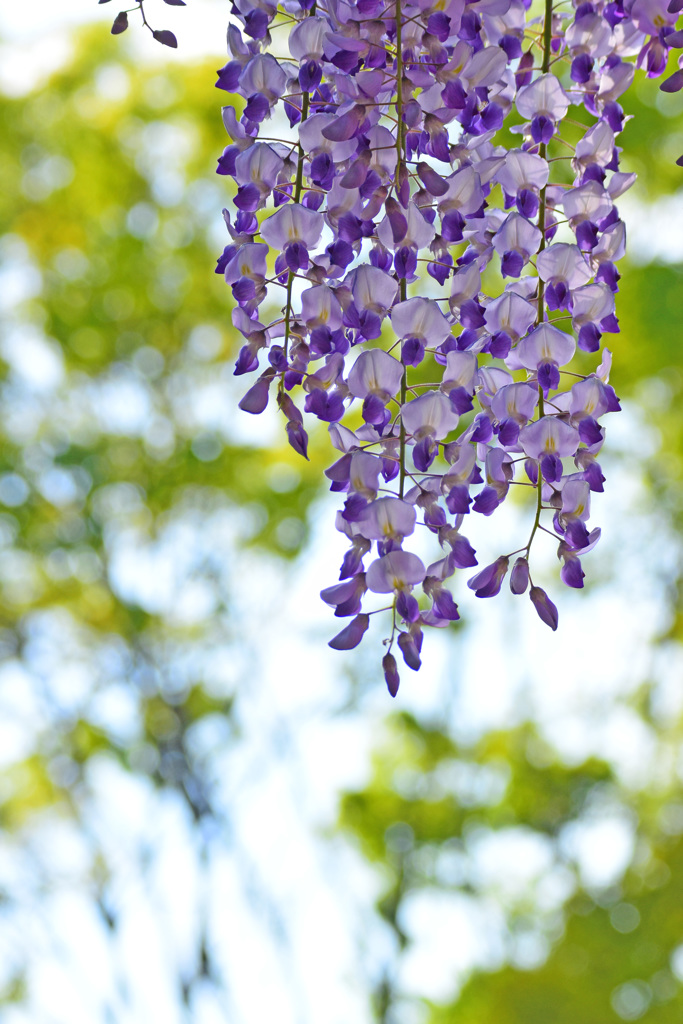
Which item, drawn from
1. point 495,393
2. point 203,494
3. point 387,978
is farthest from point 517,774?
point 495,393

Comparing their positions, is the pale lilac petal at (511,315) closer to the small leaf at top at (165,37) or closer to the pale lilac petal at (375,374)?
the pale lilac petal at (375,374)

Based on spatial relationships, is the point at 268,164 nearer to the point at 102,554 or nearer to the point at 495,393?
the point at 495,393

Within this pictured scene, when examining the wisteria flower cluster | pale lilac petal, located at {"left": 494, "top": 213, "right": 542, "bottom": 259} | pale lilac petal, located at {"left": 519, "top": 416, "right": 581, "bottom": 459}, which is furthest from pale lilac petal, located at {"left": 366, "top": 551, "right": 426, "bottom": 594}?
pale lilac petal, located at {"left": 494, "top": 213, "right": 542, "bottom": 259}

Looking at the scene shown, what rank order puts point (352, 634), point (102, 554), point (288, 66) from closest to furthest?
point (352, 634), point (288, 66), point (102, 554)

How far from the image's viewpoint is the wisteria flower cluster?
565mm

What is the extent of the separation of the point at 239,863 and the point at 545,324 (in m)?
4.56

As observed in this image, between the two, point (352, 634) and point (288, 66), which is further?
point (288, 66)

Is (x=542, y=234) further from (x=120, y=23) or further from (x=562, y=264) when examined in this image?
(x=120, y=23)

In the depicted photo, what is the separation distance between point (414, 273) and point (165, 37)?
0.82ft

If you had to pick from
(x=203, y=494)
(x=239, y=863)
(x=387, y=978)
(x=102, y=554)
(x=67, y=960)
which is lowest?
(x=67, y=960)

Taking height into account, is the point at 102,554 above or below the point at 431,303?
below

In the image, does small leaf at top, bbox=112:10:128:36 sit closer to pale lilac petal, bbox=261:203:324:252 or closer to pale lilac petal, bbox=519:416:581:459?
pale lilac petal, bbox=261:203:324:252

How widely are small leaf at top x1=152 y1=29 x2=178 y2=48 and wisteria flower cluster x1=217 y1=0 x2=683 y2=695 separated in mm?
43

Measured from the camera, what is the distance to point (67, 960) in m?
4.78
